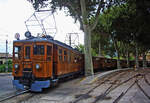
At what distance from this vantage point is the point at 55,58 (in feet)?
31.0

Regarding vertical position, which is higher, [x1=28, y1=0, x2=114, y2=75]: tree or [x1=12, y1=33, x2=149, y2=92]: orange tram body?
[x1=28, y1=0, x2=114, y2=75]: tree

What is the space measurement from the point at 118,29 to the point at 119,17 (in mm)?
1672

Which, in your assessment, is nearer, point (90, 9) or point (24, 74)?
point (24, 74)

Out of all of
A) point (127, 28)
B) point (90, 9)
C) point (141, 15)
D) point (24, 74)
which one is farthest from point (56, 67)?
point (127, 28)

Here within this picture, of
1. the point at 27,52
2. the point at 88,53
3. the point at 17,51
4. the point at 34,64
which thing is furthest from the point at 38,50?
the point at 88,53

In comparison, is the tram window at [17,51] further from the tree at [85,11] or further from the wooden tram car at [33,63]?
the tree at [85,11]

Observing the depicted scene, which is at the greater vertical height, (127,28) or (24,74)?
(127,28)

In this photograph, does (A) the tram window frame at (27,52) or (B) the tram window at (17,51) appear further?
(B) the tram window at (17,51)

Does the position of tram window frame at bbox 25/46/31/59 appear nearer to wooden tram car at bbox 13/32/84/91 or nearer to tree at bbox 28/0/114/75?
wooden tram car at bbox 13/32/84/91

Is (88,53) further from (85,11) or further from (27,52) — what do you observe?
(27,52)

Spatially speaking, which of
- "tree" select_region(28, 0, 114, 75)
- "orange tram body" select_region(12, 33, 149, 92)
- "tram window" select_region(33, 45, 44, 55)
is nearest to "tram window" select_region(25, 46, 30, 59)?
"orange tram body" select_region(12, 33, 149, 92)

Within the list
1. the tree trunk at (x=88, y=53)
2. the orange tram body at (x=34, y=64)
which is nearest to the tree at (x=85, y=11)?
the tree trunk at (x=88, y=53)

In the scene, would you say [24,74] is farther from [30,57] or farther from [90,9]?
[90,9]

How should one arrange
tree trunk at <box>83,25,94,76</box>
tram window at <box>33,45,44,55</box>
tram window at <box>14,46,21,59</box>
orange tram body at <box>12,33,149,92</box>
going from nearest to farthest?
orange tram body at <box>12,33,149,92</box> → tram window at <box>33,45,44,55</box> → tram window at <box>14,46,21,59</box> → tree trunk at <box>83,25,94,76</box>
